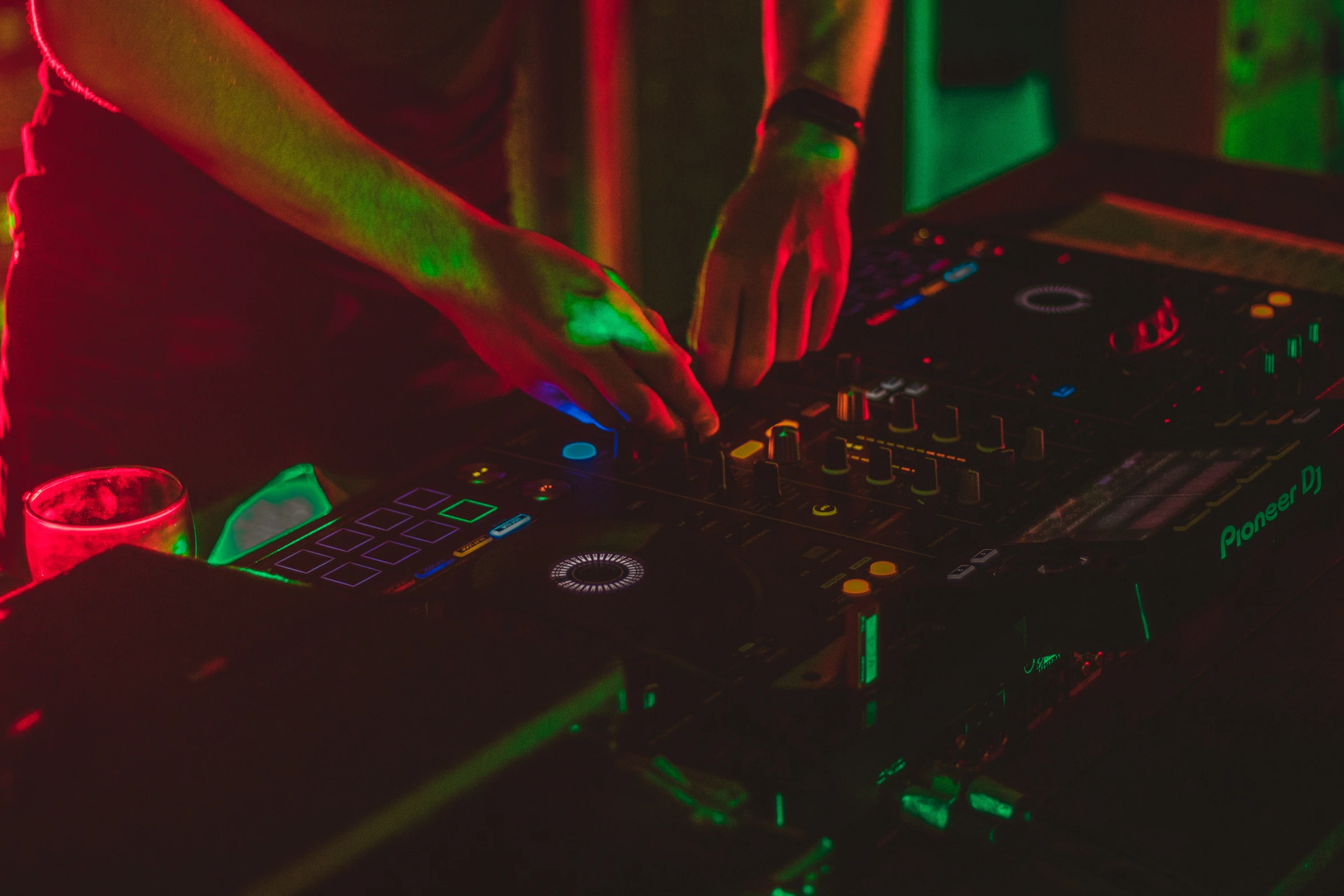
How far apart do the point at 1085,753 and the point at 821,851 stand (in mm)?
310

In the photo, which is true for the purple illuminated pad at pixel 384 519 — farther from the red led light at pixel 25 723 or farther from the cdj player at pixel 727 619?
the red led light at pixel 25 723

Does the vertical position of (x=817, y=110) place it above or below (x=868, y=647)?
above

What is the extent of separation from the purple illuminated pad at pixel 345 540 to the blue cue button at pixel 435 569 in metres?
0.06

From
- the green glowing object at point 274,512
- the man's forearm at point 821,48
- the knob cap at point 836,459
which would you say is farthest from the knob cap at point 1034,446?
the green glowing object at point 274,512

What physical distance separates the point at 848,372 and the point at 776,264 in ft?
0.47

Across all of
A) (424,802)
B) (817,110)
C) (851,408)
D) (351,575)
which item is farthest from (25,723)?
(817,110)

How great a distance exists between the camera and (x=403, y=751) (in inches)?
23.0

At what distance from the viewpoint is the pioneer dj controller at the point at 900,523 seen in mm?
795

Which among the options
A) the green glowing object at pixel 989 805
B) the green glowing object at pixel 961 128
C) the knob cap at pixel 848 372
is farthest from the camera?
the green glowing object at pixel 961 128

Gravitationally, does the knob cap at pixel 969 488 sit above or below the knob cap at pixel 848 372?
below

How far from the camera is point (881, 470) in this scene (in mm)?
1042

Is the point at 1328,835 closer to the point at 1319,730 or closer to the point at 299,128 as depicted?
the point at 1319,730

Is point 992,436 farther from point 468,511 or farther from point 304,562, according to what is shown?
point 304,562

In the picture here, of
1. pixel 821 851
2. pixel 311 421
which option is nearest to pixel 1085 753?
pixel 821 851
